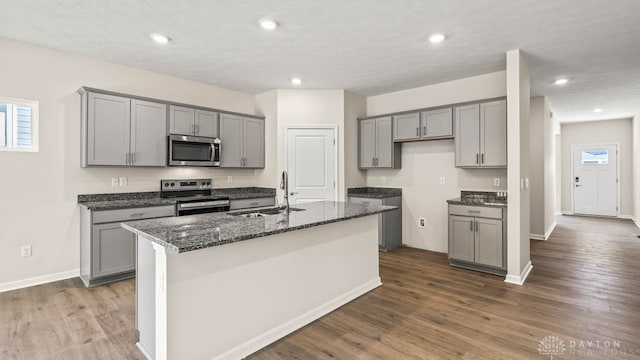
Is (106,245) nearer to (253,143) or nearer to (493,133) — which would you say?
(253,143)

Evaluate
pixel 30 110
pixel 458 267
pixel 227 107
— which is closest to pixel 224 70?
pixel 227 107

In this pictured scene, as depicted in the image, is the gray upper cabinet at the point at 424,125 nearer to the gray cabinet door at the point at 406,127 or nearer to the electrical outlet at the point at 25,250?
the gray cabinet door at the point at 406,127

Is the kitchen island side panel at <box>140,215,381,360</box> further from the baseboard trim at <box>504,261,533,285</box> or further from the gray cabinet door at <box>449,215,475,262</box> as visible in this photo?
the baseboard trim at <box>504,261,533,285</box>

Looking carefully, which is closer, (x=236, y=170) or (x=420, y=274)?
(x=420, y=274)

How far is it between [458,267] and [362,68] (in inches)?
116

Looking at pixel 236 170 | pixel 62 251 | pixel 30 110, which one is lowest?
pixel 62 251

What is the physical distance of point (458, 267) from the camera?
4125 mm

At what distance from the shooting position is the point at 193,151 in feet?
14.4

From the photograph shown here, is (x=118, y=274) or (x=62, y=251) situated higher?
(x=62, y=251)

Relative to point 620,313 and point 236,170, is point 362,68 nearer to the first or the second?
point 236,170

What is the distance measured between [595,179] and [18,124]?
38.2 ft

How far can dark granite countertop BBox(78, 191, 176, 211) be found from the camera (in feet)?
11.3

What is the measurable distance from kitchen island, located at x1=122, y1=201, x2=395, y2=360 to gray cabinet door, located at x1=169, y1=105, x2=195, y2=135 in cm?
224

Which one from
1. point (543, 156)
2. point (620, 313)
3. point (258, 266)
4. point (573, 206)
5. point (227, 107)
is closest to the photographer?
point (258, 266)
